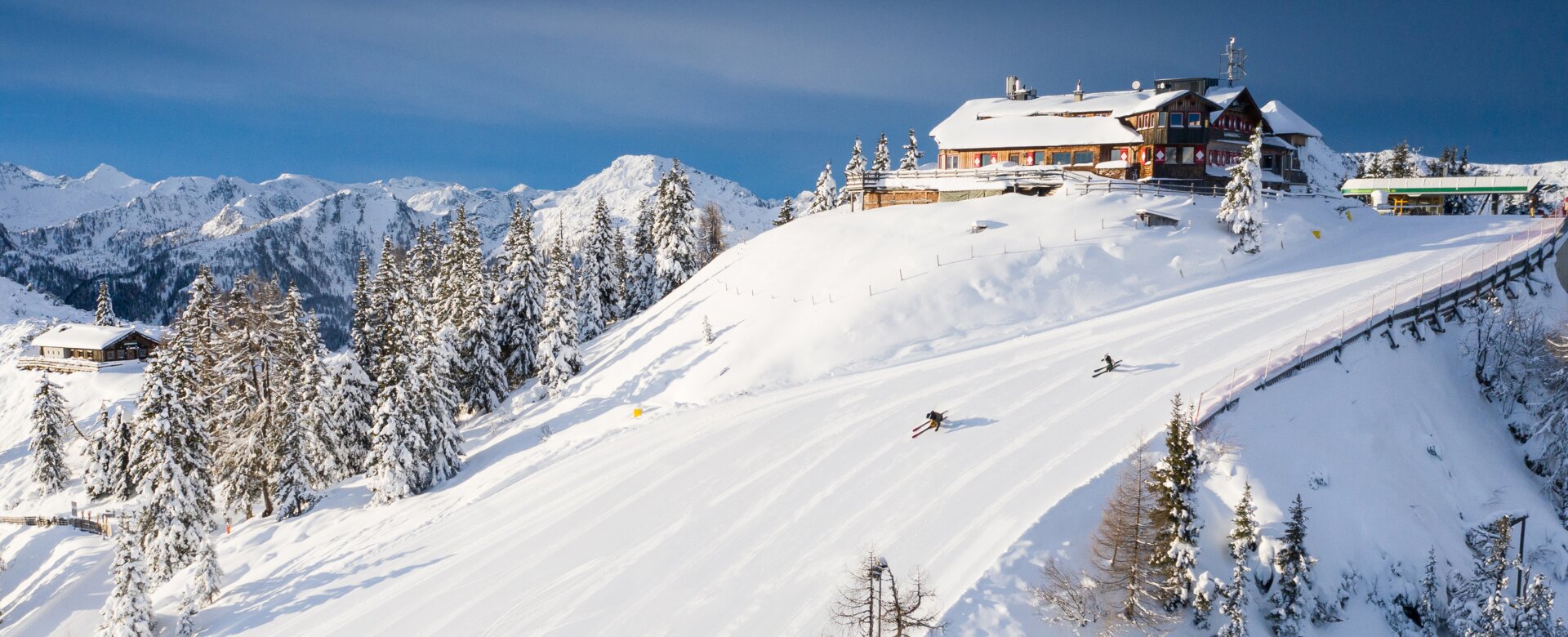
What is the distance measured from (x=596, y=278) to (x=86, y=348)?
201 ft

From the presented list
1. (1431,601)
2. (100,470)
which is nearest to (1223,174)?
(1431,601)

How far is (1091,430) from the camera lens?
23859 millimetres

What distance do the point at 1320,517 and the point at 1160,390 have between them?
6408mm

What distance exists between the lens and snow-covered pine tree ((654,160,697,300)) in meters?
61.5

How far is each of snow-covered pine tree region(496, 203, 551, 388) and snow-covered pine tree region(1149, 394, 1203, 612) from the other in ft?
139

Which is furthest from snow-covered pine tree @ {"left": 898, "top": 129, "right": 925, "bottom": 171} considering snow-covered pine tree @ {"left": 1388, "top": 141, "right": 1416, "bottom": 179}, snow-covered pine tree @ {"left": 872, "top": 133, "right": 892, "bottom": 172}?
snow-covered pine tree @ {"left": 1388, "top": 141, "right": 1416, "bottom": 179}

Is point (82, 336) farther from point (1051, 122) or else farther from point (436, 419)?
point (1051, 122)

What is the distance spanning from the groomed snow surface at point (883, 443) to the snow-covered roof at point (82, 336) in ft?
141

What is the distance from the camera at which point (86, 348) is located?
7975 cm

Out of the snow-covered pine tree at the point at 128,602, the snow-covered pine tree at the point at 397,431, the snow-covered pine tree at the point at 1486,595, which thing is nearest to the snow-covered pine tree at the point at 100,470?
the snow-covered pine tree at the point at 397,431

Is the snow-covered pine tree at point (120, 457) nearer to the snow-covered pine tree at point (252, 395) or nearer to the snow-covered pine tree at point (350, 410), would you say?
the snow-covered pine tree at point (252, 395)

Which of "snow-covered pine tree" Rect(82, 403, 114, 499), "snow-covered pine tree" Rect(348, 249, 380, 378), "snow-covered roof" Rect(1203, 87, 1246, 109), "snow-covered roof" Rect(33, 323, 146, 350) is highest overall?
"snow-covered roof" Rect(1203, 87, 1246, 109)

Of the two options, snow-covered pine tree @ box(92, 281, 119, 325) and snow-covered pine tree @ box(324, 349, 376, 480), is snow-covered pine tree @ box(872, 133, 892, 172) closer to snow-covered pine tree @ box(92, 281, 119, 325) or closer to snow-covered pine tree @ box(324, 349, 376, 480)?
snow-covered pine tree @ box(324, 349, 376, 480)

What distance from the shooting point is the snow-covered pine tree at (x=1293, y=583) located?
18031 mm
